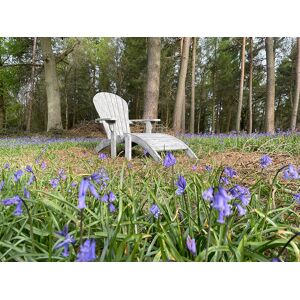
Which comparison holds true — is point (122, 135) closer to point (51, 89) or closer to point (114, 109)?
point (114, 109)

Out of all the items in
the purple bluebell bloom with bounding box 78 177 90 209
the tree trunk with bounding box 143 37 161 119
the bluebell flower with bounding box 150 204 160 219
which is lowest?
the bluebell flower with bounding box 150 204 160 219

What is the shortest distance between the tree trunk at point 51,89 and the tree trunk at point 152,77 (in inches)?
100

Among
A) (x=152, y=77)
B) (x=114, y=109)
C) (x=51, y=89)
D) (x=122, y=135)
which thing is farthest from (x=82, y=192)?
(x=51, y=89)

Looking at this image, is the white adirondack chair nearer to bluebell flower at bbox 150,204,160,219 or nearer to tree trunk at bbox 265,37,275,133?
bluebell flower at bbox 150,204,160,219

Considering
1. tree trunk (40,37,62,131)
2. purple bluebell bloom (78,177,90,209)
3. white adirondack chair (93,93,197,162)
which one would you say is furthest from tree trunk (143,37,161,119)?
purple bluebell bloom (78,177,90,209)

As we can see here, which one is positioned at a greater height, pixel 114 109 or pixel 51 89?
pixel 51 89

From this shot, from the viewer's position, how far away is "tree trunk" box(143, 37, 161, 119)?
5.54 metres

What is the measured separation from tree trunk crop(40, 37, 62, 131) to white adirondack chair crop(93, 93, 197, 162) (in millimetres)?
2546

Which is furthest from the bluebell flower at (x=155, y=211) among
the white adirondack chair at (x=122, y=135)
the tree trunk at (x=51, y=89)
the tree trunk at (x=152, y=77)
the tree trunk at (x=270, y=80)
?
the tree trunk at (x=51, y=89)

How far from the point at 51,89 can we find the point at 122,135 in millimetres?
3723

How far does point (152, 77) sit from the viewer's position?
5570 millimetres

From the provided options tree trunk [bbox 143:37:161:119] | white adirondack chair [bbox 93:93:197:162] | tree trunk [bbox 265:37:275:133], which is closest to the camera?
white adirondack chair [bbox 93:93:197:162]

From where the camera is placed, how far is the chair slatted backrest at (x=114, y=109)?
15.1ft

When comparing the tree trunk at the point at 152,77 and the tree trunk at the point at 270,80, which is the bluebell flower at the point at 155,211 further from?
→ the tree trunk at the point at 270,80
